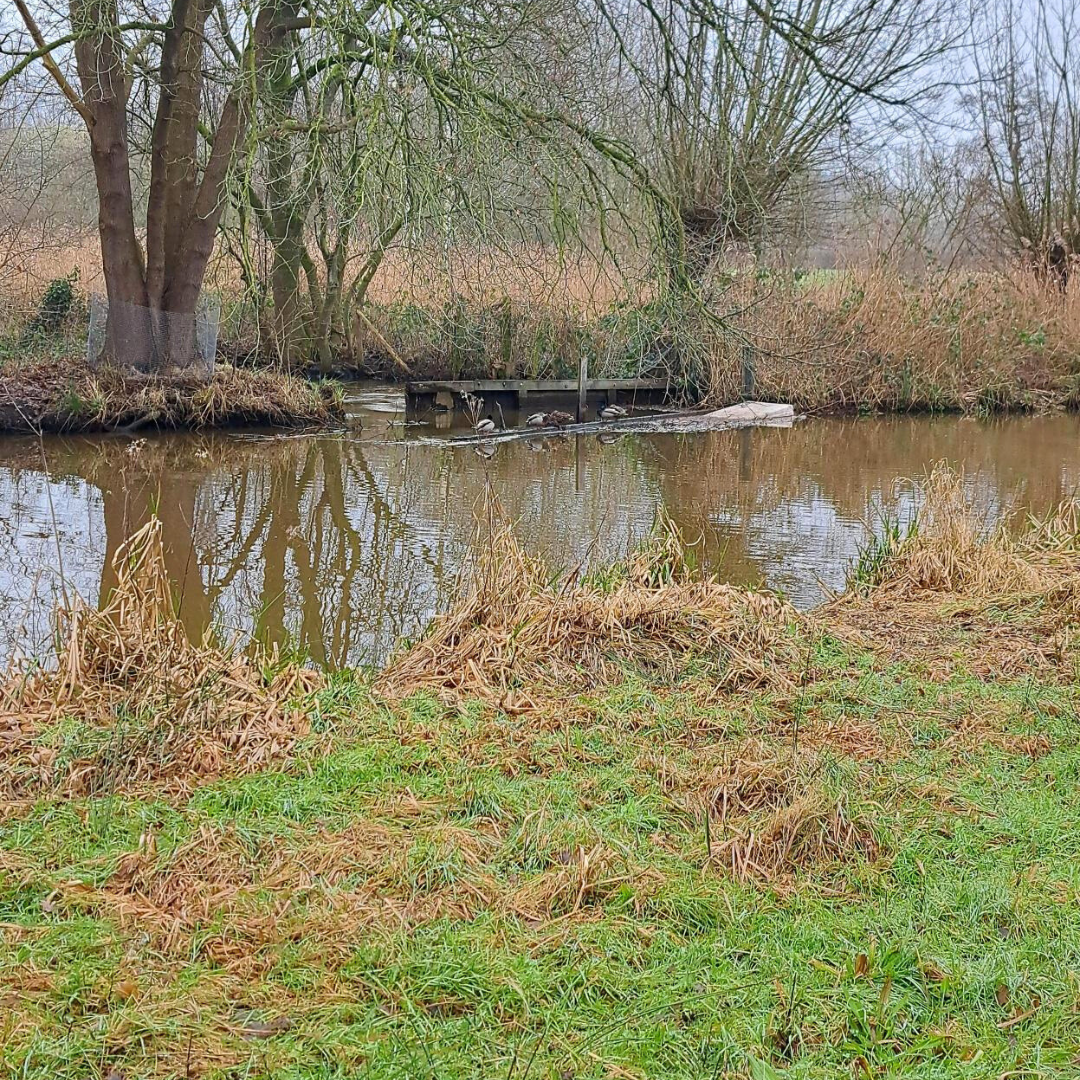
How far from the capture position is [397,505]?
33.1 ft

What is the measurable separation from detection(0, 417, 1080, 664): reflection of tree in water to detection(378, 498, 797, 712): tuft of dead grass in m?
0.78

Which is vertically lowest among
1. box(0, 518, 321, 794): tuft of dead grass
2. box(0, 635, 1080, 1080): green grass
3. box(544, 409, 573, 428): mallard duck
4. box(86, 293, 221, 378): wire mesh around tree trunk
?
box(0, 635, 1080, 1080): green grass

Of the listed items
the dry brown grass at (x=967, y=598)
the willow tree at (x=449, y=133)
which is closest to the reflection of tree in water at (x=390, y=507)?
the dry brown grass at (x=967, y=598)

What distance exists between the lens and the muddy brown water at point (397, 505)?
691 cm

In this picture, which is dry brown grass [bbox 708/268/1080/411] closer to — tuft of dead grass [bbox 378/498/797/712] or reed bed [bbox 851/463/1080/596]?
reed bed [bbox 851/463/1080/596]

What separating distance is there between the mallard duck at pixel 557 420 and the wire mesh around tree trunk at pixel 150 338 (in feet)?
15.9

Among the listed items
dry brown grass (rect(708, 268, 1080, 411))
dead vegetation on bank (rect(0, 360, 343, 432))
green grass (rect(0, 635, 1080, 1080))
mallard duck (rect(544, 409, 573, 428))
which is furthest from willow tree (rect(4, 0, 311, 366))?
green grass (rect(0, 635, 1080, 1080))

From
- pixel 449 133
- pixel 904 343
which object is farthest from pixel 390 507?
pixel 904 343

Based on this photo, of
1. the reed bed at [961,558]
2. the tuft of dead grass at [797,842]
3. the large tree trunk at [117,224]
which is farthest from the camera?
the large tree trunk at [117,224]

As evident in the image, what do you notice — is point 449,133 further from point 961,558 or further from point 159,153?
point 159,153

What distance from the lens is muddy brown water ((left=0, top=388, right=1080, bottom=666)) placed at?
272 inches

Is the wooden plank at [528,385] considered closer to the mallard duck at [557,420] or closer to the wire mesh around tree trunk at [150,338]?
the mallard duck at [557,420]

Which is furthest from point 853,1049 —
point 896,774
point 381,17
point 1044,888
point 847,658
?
point 381,17

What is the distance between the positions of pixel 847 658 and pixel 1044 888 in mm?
2179
